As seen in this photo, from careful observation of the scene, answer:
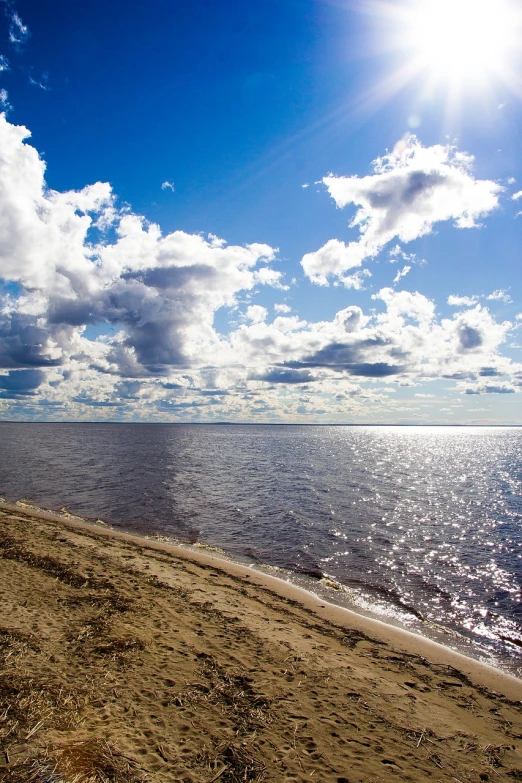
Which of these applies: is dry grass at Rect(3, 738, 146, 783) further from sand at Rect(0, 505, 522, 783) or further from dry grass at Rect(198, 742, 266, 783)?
dry grass at Rect(198, 742, 266, 783)

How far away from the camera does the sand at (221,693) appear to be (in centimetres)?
652

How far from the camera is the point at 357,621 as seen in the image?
14.6 metres

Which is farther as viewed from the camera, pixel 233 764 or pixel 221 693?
pixel 221 693

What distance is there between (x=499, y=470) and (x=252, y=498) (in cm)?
6071

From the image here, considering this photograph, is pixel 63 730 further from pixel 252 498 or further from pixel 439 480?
pixel 439 480

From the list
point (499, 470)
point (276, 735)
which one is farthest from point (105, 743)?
point (499, 470)

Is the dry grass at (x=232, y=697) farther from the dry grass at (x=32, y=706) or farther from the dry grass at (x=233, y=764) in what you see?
the dry grass at (x=32, y=706)

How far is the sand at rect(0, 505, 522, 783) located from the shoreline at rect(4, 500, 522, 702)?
91 mm

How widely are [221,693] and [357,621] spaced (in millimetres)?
7891

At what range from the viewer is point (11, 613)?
1072 centimetres

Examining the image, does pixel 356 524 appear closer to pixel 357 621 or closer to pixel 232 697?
pixel 357 621

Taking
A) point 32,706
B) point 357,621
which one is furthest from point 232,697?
point 357,621

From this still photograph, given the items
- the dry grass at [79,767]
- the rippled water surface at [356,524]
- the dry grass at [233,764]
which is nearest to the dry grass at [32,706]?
the dry grass at [79,767]

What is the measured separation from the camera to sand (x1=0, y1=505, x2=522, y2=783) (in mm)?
6520
